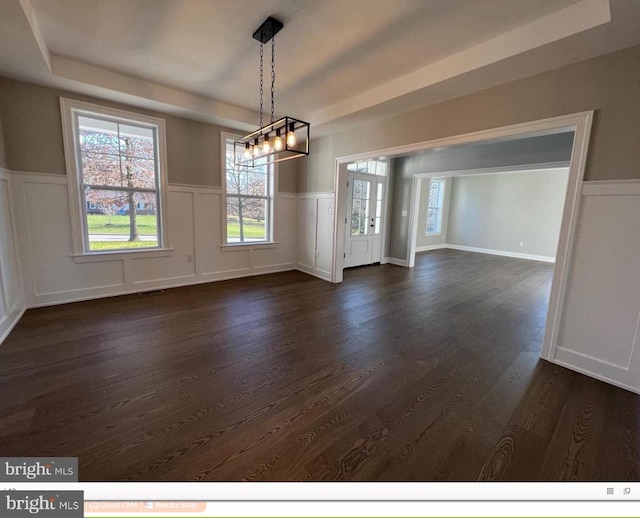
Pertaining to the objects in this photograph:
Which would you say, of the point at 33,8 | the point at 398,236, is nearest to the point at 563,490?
the point at 33,8

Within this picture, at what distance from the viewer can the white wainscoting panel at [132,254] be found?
337 cm

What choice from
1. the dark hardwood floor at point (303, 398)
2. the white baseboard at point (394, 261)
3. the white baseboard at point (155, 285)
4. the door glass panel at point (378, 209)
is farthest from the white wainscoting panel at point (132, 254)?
the white baseboard at point (394, 261)

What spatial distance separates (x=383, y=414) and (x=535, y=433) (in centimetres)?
92

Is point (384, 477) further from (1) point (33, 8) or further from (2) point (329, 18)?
(1) point (33, 8)

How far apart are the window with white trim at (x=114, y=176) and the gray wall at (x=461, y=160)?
4.00 m

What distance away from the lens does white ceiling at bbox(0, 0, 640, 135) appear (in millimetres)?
2102

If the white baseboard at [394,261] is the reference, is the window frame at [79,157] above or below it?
above

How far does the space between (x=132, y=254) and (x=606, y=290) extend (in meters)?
5.40

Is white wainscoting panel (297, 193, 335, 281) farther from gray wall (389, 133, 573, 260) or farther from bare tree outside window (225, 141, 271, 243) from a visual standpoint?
gray wall (389, 133, 573, 260)

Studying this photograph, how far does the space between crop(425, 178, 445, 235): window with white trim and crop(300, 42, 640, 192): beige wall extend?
5938mm

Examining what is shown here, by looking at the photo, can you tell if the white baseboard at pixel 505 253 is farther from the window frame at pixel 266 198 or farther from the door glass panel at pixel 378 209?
the window frame at pixel 266 198

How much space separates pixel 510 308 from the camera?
12.7 feet

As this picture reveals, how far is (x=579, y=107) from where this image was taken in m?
2.32

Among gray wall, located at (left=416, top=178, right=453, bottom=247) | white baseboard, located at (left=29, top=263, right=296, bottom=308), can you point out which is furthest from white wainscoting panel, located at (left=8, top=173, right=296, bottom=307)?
gray wall, located at (left=416, top=178, right=453, bottom=247)
